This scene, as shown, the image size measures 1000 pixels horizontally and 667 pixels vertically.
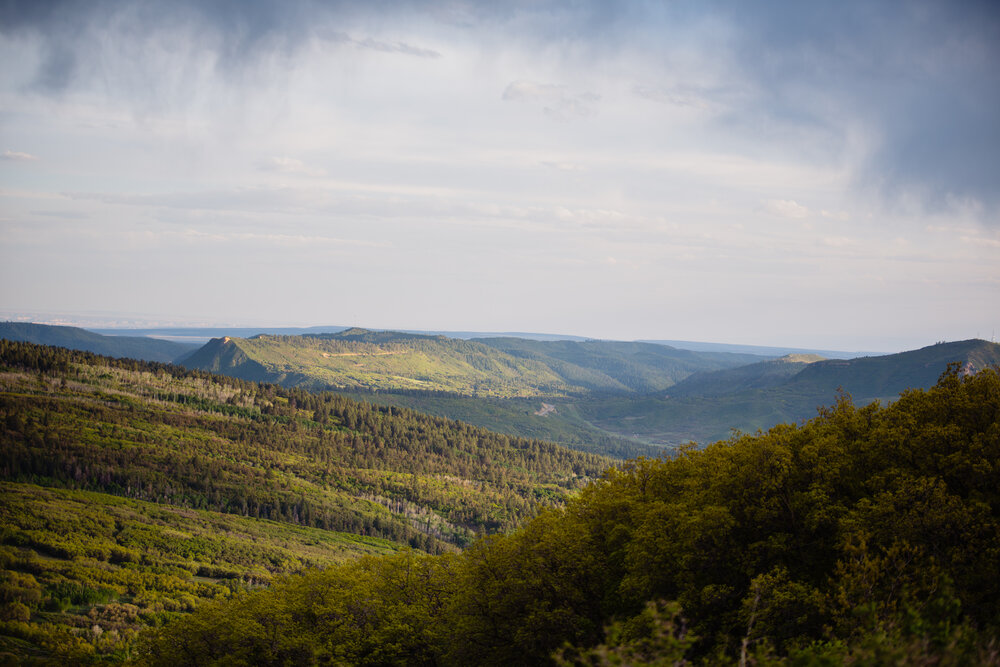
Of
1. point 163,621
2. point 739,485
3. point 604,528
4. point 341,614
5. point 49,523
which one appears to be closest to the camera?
point 739,485

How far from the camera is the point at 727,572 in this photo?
44.6m

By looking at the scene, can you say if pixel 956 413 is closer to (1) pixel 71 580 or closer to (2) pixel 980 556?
(2) pixel 980 556

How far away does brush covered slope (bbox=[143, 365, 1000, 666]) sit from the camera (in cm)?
3194

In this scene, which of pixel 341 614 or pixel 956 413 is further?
pixel 341 614

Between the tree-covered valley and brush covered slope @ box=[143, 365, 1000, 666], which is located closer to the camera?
the tree-covered valley

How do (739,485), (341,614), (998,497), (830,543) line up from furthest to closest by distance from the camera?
(341,614), (739,485), (830,543), (998,497)

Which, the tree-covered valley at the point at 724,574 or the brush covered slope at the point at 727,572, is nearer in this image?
the tree-covered valley at the point at 724,574

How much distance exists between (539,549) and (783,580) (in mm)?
18081

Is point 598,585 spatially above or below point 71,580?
above

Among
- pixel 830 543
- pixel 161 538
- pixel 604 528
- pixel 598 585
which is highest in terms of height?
pixel 830 543

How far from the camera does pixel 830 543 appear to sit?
4247 cm

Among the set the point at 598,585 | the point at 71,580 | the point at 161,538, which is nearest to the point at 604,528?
the point at 598,585

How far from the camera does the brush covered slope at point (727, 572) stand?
105 ft

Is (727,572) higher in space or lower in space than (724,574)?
higher
